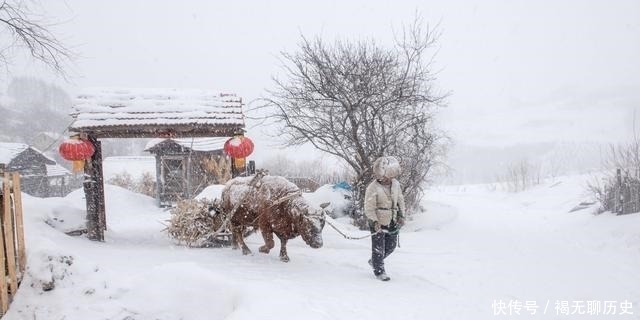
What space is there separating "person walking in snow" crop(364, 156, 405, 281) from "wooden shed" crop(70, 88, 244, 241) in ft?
13.9

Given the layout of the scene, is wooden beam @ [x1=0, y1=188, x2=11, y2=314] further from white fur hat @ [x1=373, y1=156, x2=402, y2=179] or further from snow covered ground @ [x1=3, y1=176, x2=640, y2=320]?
white fur hat @ [x1=373, y1=156, x2=402, y2=179]

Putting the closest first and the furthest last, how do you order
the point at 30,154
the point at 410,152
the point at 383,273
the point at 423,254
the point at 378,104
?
the point at 383,273, the point at 423,254, the point at 378,104, the point at 410,152, the point at 30,154

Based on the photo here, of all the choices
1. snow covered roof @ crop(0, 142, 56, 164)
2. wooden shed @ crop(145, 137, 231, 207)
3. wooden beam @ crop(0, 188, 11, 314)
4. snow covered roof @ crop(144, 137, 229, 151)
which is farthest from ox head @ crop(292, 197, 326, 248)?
snow covered roof @ crop(0, 142, 56, 164)

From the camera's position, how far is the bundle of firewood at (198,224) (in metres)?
8.57

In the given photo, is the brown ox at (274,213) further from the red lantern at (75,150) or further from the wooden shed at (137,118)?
the red lantern at (75,150)

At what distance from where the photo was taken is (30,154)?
28297 millimetres

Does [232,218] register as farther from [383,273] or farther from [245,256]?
[383,273]

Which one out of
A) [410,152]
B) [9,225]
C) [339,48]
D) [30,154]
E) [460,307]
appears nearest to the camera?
[9,225]

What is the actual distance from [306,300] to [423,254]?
409 centimetres

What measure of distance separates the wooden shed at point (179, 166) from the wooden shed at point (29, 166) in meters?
11.3

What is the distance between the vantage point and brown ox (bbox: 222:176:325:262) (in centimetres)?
721

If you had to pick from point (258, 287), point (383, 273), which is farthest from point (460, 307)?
point (258, 287)

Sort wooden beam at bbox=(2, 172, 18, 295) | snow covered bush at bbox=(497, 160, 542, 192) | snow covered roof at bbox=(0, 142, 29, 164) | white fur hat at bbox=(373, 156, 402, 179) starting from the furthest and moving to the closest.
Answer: snow covered bush at bbox=(497, 160, 542, 192) → snow covered roof at bbox=(0, 142, 29, 164) → white fur hat at bbox=(373, 156, 402, 179) → wooden beam at bbox=(2, 172, 18, 295)

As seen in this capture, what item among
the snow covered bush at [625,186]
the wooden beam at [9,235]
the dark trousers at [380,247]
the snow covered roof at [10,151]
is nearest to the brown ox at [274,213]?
the dark trousers at [380,247]
